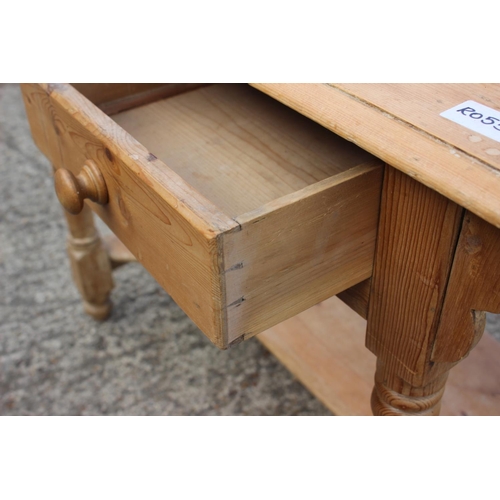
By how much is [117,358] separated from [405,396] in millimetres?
641

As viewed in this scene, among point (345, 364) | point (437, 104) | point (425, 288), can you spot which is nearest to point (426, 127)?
Answer: point (437, 104)

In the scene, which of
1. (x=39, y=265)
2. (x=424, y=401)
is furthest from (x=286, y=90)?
(x=39, y=265)

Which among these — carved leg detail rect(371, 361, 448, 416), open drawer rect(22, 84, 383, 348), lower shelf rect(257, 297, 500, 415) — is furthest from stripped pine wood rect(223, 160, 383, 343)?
lower shelf rect(257, 297, 500, 415)

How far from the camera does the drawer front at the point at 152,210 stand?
54 centimetres

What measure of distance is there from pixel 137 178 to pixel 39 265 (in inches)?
36.4

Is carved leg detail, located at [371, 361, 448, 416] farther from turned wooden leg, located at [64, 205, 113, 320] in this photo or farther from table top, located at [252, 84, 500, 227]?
turned wooden leg, located at [64, 205, 113, 320]

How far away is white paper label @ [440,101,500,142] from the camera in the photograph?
1.83 ft

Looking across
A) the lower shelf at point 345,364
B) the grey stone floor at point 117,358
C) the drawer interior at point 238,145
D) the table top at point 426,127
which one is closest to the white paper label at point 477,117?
the table top at point 426,127

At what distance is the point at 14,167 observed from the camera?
178cm

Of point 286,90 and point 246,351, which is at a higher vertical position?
point 286,90

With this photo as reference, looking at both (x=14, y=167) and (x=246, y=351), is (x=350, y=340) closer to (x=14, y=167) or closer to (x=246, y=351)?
(x=246, y=351)

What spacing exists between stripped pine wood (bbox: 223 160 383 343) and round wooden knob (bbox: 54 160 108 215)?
226 mm

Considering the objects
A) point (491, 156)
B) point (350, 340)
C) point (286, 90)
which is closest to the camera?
point (491, 156)

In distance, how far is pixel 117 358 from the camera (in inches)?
48.1
